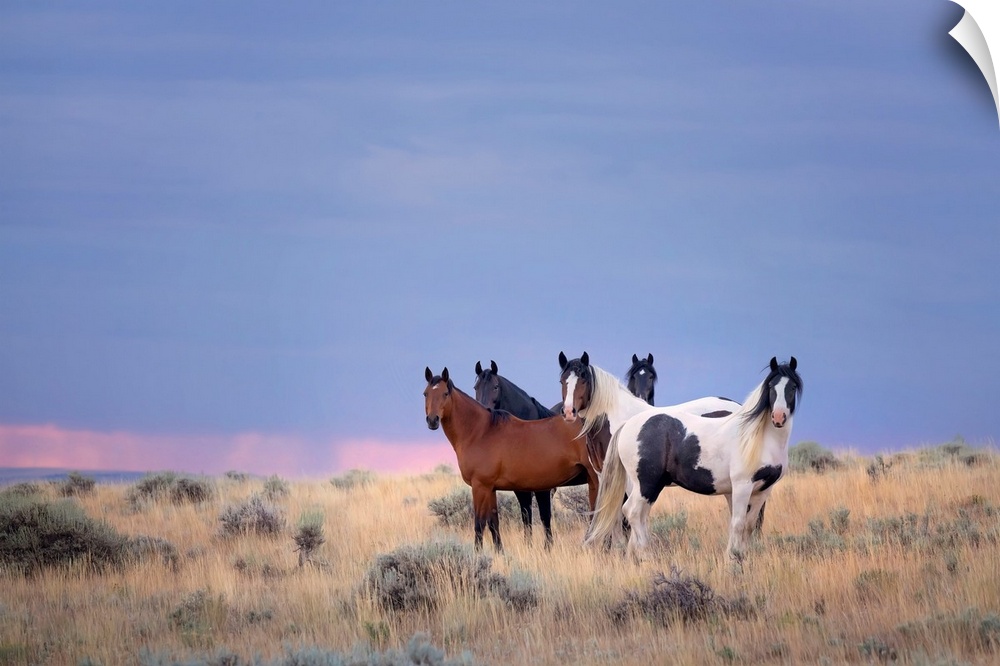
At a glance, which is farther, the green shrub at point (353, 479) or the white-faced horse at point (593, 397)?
the green shrub at point (353, 479)

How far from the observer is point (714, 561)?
1111 cm

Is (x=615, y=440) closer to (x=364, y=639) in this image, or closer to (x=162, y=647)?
(x=364, y=639)

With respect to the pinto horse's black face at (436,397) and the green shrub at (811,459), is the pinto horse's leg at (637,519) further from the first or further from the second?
the green shrub at (811,459)

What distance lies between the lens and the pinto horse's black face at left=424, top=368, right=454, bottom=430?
12516 millimetres

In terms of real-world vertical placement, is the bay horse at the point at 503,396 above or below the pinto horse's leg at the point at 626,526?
above

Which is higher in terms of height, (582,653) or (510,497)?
(510,497)

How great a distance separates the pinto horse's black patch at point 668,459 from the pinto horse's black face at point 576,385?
2.93ft

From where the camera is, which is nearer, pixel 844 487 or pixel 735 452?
pixel 735 452

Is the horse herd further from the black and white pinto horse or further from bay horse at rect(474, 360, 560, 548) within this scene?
bay horse at rect(474, 360, 560, 548)

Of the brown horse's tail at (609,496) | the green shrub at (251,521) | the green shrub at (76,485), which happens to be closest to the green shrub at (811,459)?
the brown horse's tail at (609,496)

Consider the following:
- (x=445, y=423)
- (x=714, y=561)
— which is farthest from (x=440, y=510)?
(x=714, y=561)

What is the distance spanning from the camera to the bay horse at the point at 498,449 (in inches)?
492

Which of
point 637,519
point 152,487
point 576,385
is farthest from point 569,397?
point 152,487

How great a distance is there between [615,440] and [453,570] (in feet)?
9.77
